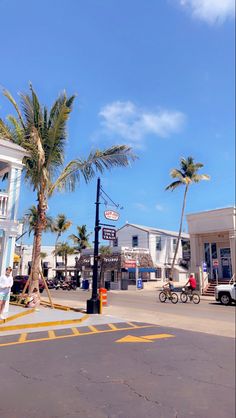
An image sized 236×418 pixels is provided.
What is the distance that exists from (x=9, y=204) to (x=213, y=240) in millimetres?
20559

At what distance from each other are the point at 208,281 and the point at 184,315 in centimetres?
1477

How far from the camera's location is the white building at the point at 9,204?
12211 mm

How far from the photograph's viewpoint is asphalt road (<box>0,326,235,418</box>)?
13.7 ft

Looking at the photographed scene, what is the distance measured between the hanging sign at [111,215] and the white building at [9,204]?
13.0 ft

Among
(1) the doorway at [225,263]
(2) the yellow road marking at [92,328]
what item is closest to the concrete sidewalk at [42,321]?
(2) the yellow road marking at [92,328]

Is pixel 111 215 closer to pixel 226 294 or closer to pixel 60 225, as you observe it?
pixel 226 294

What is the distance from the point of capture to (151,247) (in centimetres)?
4397

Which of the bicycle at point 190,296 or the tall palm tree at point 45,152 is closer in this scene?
the tall palm tree at point 45,152

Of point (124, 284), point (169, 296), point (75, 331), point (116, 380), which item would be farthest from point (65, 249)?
point (116, 380)

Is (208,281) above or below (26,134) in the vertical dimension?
below

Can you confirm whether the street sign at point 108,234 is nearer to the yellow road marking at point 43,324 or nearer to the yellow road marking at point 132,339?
the yellow road marking at point 43,324

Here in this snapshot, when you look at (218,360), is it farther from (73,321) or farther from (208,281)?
(208,281)

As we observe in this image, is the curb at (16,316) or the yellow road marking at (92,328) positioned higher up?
the curb at (16,316)

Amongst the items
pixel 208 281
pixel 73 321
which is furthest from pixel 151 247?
pixel 73 321
